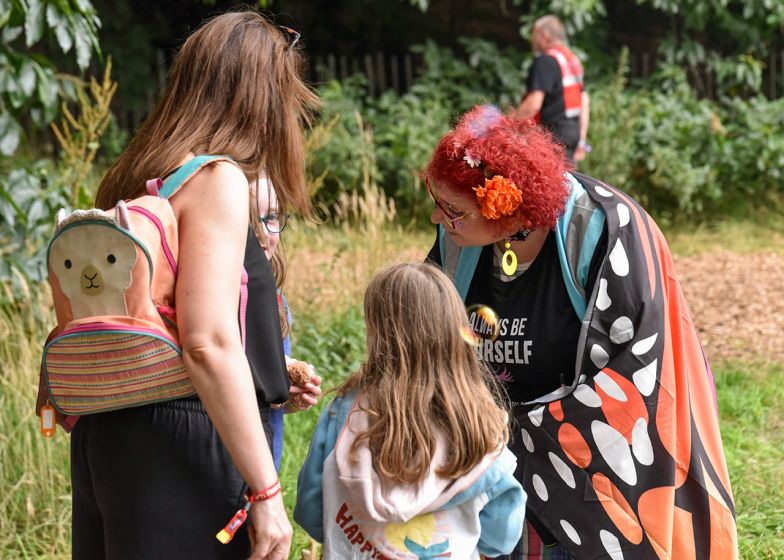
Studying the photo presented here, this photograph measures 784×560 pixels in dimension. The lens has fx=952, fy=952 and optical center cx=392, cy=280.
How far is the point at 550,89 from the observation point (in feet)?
24.3

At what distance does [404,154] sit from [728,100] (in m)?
3.63

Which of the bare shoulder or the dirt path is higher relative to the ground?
the bare shoulder

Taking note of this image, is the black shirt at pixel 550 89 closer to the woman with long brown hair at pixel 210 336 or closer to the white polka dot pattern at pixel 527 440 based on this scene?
the white polka dot pattern at pixel 527 440

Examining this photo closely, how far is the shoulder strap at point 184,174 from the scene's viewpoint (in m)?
1.69

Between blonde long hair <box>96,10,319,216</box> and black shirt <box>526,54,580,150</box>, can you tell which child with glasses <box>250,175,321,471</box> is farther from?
black shirt <box>526,54,580,150</box>

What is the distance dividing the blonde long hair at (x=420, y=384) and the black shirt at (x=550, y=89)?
5531mm

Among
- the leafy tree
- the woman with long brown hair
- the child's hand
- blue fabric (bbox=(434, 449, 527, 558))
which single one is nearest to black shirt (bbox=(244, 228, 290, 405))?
the woman with long brown hair

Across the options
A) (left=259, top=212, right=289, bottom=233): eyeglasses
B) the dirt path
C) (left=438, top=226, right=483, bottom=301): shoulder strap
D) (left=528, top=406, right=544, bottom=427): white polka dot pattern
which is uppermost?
(left=259, top=212, right=289, bottom=233): eyeglasses

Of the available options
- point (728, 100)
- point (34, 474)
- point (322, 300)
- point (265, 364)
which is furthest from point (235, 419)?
point (728, 100)

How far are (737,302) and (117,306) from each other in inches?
226

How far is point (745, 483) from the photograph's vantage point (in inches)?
148

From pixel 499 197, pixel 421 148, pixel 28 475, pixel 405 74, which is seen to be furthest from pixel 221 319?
pixel 405 74

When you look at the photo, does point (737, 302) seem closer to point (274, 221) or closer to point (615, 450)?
point (615, 450)

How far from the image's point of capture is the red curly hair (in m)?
2.36
